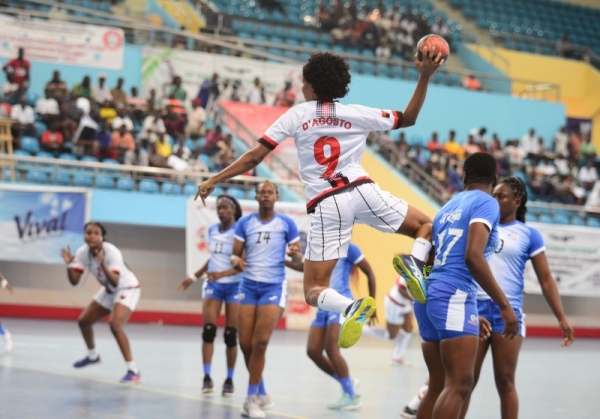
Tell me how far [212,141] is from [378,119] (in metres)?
14.5

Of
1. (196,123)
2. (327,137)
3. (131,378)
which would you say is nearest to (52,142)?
(196,123)

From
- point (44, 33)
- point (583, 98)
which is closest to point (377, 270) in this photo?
point (44, 33)

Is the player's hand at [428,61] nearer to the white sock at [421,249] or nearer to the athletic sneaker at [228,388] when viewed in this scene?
the white sock at [421,249]

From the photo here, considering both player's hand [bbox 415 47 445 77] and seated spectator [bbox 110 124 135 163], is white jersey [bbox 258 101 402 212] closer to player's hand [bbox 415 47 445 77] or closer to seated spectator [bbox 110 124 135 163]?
player's hand [bbox 415 47 445 77]

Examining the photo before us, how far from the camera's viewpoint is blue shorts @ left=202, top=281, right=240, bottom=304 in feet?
33.7

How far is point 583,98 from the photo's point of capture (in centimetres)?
3222

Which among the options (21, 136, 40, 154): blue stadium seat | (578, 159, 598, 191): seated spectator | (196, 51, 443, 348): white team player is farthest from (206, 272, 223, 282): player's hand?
(578, 159, 598, 191): seated spectator

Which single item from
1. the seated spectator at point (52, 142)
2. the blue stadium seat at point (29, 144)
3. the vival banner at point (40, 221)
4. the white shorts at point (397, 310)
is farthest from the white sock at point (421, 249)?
the blue stadium seat at point (29, 144)

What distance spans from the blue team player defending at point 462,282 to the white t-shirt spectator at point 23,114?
14755mm

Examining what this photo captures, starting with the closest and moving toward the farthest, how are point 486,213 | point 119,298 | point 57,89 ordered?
point 486,213 < point 119,298 < point 57,89

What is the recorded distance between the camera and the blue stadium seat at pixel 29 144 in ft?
60.8

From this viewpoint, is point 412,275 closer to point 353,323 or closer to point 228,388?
point 353,323

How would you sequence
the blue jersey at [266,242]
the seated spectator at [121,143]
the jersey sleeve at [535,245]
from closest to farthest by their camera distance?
the jersey sleeve at [535,245] < the blue jersey at [266,242] < the seated spectator at [121,143]

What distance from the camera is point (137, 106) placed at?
2111 centimetres
